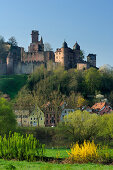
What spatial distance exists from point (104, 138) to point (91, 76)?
46959mm

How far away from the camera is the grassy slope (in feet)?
301

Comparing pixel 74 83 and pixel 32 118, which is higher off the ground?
pixel 74 83

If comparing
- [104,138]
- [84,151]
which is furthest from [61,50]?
[84,151]

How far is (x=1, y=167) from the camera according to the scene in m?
16.9

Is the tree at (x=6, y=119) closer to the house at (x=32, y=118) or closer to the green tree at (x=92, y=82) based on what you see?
the house at (x=32, y=118)

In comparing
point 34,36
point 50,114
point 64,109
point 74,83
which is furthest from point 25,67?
point 64,109

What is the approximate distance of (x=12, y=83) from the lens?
96.3 meters

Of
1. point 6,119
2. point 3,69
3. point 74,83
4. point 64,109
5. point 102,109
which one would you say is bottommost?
point 102,109

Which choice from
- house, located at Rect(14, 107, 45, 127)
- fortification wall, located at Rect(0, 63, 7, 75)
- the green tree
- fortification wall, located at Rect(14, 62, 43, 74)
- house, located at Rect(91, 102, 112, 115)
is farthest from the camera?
fortification wall, located at Rect(0, 63, 7, 75)

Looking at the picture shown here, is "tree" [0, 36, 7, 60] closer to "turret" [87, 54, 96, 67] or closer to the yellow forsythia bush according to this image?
"turret" [87, 54, 96, 67]

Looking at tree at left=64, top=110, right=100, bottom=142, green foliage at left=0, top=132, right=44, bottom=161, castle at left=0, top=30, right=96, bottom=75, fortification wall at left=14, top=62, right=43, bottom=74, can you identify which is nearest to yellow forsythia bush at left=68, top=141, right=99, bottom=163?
green foliage at left=0, top=132, right=44, bottom=161

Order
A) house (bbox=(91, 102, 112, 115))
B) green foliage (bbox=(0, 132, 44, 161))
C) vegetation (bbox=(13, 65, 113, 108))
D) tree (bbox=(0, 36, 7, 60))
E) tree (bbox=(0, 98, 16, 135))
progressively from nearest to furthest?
1. green foliage (bbox=(0, 132, 44, 161))
2. tree (bbox=(0, 98, 16, 135))
3. house (bbox=(91, 102, 112, 115))
4. vegetation (bbox=(13, 65, 113, 108))
5. tree (bbox=(0, 36, 7, 60))

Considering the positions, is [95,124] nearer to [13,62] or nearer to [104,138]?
[104,138]

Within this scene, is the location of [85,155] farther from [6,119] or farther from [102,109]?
[102,109]
